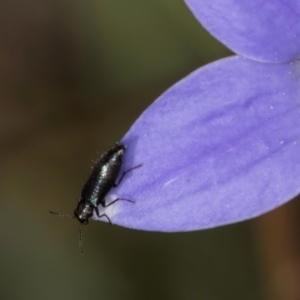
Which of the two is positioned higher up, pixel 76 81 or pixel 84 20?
pixel 84 20

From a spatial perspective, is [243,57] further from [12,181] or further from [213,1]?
[12,181]

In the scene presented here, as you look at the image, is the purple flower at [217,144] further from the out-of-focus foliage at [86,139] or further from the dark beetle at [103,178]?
the out-of-focus foliage at [86,139]

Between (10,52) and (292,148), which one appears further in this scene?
(10,52)

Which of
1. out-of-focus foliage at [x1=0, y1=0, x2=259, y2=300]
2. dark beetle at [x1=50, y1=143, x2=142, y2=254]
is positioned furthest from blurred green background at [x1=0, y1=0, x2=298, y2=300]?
dark beetle at [x1=50, y1=143, x2=142, y2=254]

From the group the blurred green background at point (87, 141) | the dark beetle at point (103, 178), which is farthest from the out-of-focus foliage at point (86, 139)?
the dark beetle at point (103, 178)

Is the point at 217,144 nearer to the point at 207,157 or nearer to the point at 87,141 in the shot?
the point at 207,157

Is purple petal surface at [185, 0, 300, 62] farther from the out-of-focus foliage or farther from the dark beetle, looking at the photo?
the out-of-focus foliage

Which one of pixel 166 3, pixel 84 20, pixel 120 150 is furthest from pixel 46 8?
pixel 120 150
